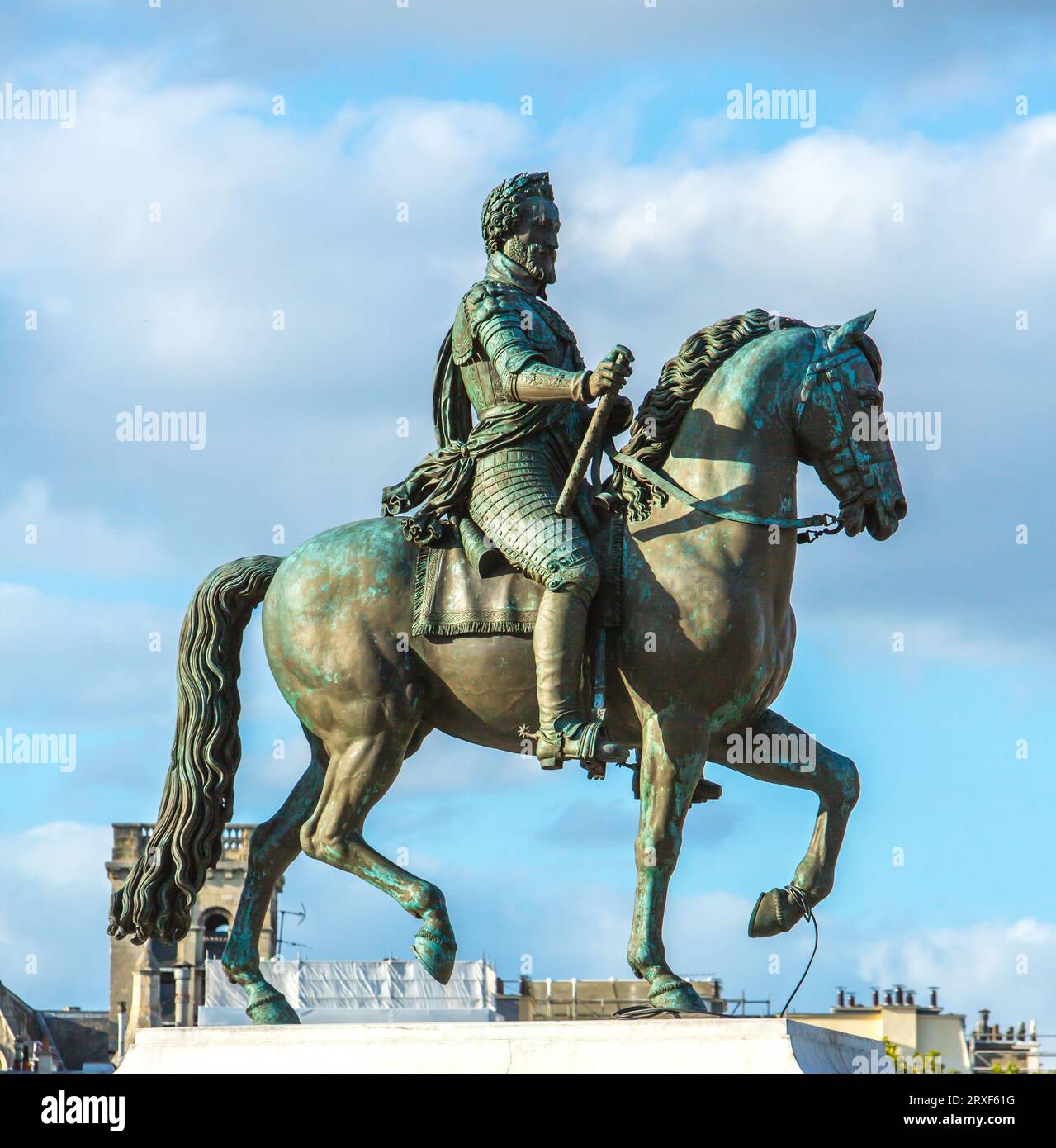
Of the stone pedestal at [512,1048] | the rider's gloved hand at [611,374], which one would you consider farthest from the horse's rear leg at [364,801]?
the rider's gloved hand at [611,374]

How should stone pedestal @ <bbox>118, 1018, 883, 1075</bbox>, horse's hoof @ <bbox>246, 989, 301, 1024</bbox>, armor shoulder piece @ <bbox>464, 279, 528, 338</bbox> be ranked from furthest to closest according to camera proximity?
1. armor shoulder piece @ <bbox>464, 279, 528, 338</bbox>
2. horse's hoof @ <bbox>246, 989, 301, 1024</bbox>
3. stone pedestal @ <bbox>118, 1018, 883, 1075</bbox>

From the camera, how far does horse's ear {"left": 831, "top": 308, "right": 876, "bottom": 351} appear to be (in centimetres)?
1323

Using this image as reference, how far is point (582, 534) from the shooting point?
13.3 metres

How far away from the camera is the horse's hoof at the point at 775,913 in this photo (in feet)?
44.1

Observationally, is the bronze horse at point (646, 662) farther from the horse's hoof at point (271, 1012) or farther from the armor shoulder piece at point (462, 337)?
the armor shoulder piece at point (462, 337)

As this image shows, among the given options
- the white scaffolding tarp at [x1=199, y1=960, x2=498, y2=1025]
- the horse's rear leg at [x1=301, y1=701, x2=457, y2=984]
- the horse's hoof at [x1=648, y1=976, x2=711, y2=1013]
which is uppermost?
the horse's rear leg at [x1=301, y1=701, x2=457, y2=984]

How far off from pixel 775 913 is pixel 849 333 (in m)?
3.24

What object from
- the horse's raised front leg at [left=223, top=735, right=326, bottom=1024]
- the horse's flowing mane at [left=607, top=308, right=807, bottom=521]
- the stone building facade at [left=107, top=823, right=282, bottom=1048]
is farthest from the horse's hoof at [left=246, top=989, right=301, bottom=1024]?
the stone building facade at [left=107, top=823, right=282, bottom=1048]

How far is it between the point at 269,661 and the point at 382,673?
2.66 ft

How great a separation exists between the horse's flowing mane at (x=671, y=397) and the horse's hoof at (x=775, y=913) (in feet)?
7.36

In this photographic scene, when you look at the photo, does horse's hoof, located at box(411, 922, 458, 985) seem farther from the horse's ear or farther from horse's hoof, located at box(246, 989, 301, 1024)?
the horse's ear

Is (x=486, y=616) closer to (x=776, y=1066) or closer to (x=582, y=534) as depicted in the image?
(x=582, y=534)

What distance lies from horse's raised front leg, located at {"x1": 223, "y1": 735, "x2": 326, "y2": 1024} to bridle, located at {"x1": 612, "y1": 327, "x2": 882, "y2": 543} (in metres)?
2.72

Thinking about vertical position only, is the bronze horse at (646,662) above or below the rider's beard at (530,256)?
below
